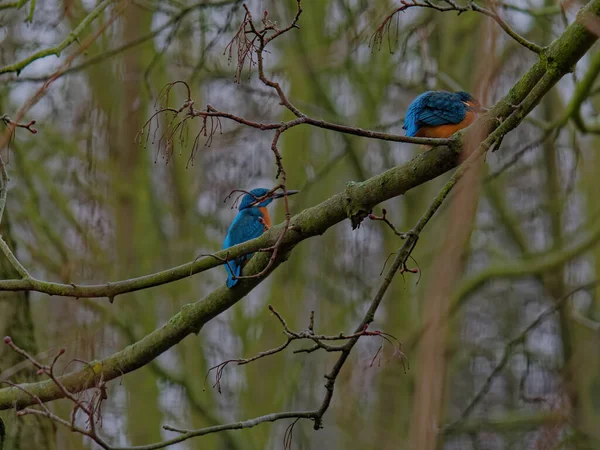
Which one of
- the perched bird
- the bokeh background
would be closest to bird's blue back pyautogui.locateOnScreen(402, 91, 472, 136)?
the perched bird

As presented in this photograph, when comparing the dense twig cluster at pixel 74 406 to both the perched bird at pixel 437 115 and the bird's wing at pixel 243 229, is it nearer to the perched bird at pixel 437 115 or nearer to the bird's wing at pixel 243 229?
the perched bird at pixel 437 115

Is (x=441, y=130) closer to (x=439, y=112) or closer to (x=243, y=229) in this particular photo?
(x=439, y=112)

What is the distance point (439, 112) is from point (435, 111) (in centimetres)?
2

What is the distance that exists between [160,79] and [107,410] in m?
3.77

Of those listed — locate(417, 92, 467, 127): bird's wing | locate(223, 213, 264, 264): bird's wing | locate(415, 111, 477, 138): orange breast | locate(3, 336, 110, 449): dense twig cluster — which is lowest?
locate(3, 336, 110, 449): dense twig cluster

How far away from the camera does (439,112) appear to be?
4.21 m

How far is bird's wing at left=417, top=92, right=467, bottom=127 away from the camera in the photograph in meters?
4.21

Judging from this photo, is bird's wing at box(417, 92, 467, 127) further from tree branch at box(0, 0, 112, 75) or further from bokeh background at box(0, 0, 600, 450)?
bokeh background at box(0, 0, 600, 450)

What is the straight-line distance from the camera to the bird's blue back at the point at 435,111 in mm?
4207

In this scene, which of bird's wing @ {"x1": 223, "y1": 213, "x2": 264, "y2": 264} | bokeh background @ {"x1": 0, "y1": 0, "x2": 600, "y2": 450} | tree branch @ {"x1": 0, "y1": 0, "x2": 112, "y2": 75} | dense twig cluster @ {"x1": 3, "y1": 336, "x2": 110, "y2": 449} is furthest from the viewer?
bokeh background @ {"x1": 0, "y1": 0, "x2": 600, "y2": 450}

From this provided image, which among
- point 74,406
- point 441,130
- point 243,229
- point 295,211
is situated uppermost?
point 295,211

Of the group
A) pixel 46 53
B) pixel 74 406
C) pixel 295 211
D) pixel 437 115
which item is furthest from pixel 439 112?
pixel 295 211

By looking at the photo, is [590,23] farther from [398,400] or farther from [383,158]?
[398,400]

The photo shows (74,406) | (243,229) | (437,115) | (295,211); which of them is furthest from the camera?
(295,211)
